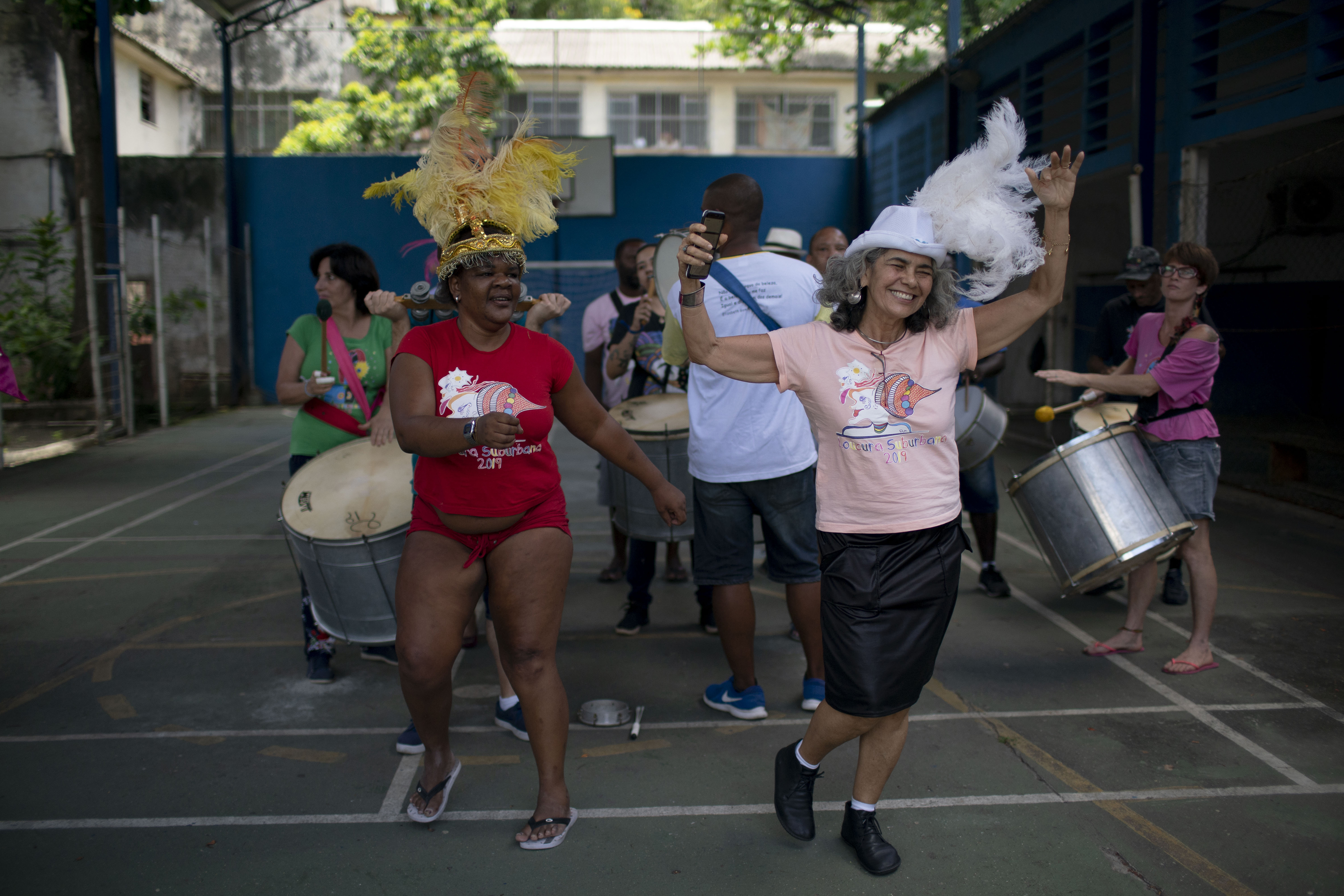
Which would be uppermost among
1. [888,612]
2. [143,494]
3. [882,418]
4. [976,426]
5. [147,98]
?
[147,98]

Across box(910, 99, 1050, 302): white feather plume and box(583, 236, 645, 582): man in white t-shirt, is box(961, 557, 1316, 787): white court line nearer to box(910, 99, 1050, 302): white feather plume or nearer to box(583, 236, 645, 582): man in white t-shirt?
box(910, 99, 1050, 302): white feather plume

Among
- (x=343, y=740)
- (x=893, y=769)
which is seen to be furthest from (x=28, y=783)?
(x=893, y=769)

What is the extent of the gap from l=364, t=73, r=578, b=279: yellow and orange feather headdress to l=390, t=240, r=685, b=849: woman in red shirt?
5cm

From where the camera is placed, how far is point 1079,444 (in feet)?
15.2

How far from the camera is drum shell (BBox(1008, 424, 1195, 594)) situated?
14.8 ft

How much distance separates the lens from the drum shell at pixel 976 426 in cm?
557

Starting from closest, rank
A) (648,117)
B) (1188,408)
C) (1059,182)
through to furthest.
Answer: (1059,182)
(1188,408)
(648,117)

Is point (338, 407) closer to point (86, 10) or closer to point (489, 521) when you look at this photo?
point (489, 521)

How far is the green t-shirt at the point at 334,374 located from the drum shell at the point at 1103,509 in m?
3.09

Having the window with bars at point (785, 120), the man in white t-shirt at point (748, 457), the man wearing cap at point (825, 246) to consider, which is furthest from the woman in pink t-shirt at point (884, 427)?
the window with bars at point (785, 120)

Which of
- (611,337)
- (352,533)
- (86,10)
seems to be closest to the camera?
(352,533)

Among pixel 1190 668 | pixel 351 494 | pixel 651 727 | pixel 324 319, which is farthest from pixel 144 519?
pixel 1190 668

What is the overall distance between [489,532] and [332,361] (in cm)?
183

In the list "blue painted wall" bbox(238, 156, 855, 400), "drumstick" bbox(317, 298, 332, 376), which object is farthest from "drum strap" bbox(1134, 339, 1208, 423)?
"blue painted wall" bbox(238, 156, 855, 400)
